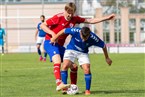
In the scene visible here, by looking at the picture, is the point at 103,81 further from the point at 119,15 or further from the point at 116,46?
the point at 119,15

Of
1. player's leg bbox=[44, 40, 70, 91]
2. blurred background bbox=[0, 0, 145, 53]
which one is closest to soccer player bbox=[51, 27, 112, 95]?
player's leg bbox=[44, 40, 70, 91]

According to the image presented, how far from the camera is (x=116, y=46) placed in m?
43.9

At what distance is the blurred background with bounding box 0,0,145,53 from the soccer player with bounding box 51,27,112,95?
3058cm

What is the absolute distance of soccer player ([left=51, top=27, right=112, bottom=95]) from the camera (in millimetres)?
10898

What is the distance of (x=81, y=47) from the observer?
36.8 ft

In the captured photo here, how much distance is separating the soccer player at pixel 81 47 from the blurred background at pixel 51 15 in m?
30.6

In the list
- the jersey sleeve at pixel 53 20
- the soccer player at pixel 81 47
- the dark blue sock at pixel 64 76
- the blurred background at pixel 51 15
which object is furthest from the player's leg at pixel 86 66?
the blurred background at pixel 51 15

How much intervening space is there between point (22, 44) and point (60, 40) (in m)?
33.5

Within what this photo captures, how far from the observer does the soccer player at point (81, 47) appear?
10898 mm

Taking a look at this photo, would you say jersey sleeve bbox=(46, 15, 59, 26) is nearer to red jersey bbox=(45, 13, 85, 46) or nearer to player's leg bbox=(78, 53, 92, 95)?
red jersey bbox=(45, 13, 85, 46)

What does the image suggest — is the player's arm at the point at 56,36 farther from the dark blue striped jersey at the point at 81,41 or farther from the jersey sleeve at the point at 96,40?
the jersey sleeve at the point at 96,40

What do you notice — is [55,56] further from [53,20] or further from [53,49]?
[53,20]

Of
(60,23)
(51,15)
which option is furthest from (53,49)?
(51,15)

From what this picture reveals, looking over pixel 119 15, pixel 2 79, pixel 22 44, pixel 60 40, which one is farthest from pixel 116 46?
pixel 60 40
